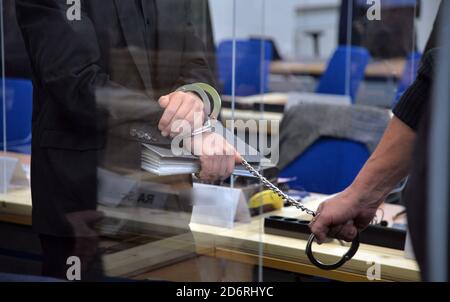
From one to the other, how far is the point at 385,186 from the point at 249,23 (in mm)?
2393

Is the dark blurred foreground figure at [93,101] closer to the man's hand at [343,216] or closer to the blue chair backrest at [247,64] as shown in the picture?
the man's hand at [343,216]

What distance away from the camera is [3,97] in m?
2.27

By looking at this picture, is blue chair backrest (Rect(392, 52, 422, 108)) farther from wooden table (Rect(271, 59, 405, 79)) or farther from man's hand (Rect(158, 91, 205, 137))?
wooden table (Rect(271, 59, 405, 79))

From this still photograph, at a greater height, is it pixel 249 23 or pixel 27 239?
pixel 249 23

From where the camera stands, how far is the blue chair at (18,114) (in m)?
1.60

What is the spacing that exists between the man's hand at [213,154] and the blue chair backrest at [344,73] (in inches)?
124

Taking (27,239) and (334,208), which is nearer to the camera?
(334,208)

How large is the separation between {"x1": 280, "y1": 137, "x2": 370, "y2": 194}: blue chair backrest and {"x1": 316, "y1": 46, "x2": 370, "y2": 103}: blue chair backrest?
5.77 ft

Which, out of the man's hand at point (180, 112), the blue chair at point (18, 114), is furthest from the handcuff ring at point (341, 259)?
the blue chair at point (18, 114)

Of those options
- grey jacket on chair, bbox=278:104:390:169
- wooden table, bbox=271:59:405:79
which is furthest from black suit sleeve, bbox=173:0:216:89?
wooden table, bbox=271:59:405:79

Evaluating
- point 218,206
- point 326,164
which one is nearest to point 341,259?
point 218,206

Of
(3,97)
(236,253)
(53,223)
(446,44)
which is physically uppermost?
(446,44)
